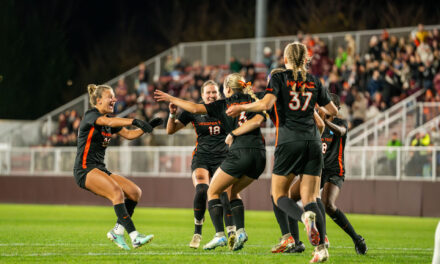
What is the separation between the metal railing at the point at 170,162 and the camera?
20766mm

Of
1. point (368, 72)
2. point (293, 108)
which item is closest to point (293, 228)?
point (293, 108)

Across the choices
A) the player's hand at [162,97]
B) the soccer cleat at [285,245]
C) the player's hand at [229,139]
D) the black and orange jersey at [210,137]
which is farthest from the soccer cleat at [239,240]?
the player's hand at [162,97]

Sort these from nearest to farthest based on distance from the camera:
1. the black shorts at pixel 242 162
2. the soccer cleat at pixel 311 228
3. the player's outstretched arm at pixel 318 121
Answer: the soccer cleat at pixel 311 228, the player's outstretched arm at pixel 318 121, the black shorts at pixel 242 162

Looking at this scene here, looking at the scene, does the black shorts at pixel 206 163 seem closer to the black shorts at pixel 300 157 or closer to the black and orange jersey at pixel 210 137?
the black and orange jersey at pixel 210 137

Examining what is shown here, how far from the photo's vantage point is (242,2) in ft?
158

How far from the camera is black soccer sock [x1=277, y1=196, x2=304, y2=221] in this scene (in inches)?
356

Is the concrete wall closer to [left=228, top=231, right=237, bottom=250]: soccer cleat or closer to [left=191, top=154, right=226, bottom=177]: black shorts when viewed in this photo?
[left=191, top=154, right=226, bottom=177]: black shorts

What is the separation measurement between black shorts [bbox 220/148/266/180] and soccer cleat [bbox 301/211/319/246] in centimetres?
164

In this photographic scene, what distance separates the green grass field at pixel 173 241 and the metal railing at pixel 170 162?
57.7 inches

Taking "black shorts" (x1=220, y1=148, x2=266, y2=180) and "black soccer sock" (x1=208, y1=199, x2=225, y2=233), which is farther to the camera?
"black soccer sock" (x1=208, y1=199, x2=225, y2=233)

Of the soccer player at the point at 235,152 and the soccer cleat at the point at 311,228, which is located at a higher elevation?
the soccer player at the point at 235,152

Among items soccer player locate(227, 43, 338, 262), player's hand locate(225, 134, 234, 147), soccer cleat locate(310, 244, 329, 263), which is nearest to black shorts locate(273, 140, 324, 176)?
soccer player locate(227, 43, 338, 262)

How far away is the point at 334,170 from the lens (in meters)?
10.9

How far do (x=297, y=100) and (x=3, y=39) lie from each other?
1083 inches
